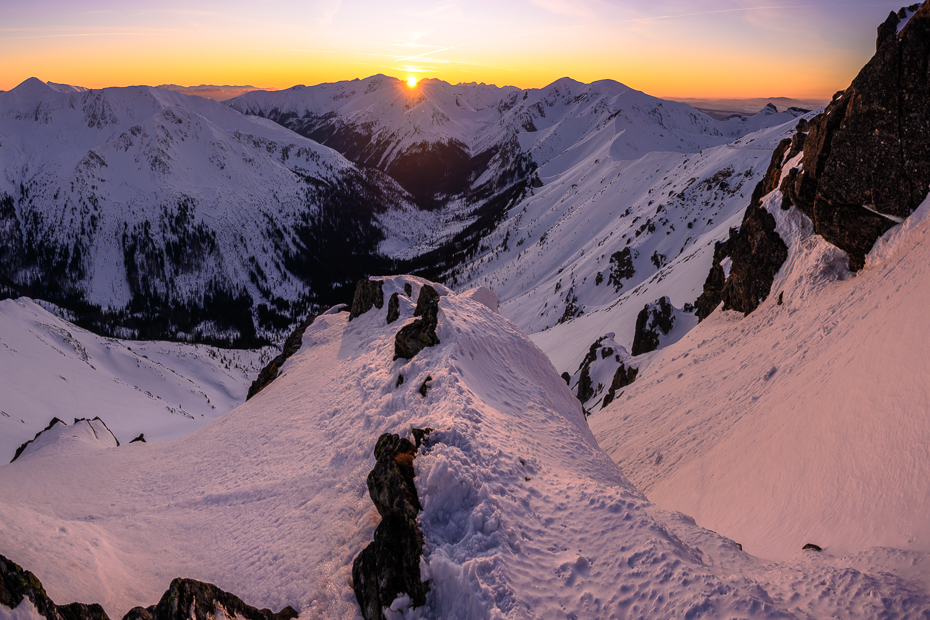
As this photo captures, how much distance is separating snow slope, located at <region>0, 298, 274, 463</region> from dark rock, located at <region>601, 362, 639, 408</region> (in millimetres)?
34912

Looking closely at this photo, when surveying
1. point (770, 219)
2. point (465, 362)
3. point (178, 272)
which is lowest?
point (178, 272)

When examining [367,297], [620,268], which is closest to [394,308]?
[367,297]

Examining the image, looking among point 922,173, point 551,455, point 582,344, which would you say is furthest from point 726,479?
point 582,344

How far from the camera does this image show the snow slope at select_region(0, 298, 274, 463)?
1451 inches

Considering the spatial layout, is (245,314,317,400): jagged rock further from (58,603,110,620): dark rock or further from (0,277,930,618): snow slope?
(58,603,110,620): dark rock

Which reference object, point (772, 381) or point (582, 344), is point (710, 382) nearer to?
point (772, 381)

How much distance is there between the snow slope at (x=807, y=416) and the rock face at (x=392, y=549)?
8.29 m

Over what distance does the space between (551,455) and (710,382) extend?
1200 centimetres

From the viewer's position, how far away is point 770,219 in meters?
22.9

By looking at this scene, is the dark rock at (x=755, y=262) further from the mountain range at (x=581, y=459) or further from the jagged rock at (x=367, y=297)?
the jagged rock at (x=367, y=297)

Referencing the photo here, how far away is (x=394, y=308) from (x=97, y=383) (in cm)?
4175

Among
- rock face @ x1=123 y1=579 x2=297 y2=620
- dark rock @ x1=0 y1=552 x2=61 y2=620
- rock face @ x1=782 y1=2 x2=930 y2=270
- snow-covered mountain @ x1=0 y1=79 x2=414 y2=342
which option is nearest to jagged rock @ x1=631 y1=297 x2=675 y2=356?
rock face @ x1=782 y1=2 x2=930 y2=270

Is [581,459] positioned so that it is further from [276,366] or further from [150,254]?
[150,254]

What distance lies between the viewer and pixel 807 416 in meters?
13.5
